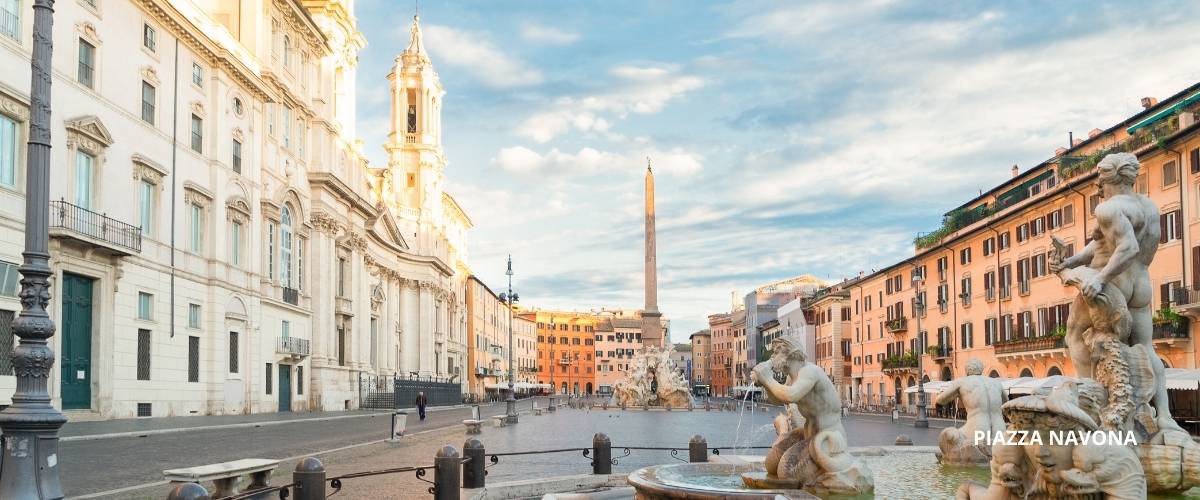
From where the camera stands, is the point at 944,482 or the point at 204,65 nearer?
the point at 944,482

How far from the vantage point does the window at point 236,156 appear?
39.5 meters

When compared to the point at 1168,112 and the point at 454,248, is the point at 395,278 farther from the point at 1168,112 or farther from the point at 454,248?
the point at 1168,112

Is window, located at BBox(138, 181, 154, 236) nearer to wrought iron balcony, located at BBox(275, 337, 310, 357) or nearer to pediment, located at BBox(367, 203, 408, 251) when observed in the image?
wrought iron balcony, located at BBox(275, 337, 310, 357)

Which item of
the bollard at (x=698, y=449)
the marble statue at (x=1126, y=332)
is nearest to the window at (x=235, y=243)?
the bollard at (x=698, y=449)

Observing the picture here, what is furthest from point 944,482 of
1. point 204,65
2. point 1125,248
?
point 204,65

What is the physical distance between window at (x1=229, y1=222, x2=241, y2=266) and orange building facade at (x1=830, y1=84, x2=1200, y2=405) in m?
29.8

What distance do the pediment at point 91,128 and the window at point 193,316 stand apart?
798 centimetres

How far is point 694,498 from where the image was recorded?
8102 millimetres

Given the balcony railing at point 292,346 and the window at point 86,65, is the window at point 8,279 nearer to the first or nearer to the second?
the window at point 86,65

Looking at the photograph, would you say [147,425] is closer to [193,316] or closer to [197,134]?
[193,316]

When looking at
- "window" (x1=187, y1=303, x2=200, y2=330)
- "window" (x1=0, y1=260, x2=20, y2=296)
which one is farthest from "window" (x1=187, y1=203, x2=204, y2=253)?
"window" (x1=0, y1=260, x2=20, y2=296)

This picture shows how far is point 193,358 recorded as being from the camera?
Answer: 35.6 meters

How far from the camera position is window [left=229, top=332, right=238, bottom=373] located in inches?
1528

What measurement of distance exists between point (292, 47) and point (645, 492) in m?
42.2
